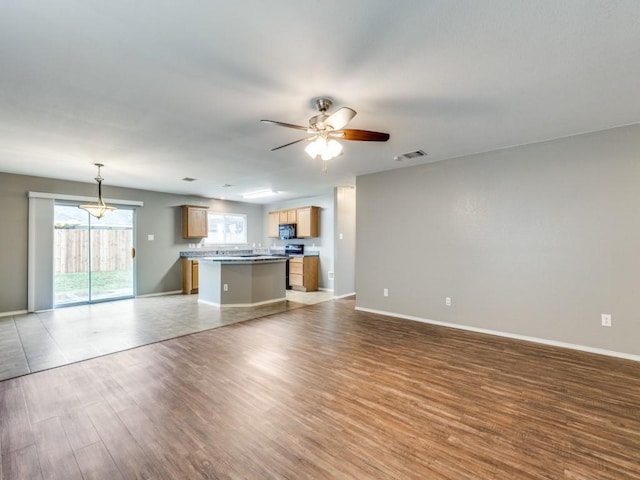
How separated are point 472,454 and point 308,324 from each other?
290 cm

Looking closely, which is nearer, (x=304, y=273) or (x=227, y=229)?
(x=304, y=273)

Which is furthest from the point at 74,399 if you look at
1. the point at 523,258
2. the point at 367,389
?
the point at 523,258

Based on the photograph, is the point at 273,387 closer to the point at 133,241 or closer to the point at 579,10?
the point at 579,10

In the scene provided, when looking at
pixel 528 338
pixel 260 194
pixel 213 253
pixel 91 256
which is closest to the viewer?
pixel 528 338

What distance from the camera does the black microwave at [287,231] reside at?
7984 millimetres

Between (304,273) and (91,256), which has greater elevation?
(91,256)

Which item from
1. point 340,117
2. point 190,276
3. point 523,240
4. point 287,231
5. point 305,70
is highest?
point 305,70

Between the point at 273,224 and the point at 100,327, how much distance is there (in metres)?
5.01

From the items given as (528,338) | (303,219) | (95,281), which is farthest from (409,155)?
(95,281)

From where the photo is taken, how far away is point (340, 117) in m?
2.19

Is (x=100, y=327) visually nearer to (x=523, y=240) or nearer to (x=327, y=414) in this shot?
(x=327, y=414)

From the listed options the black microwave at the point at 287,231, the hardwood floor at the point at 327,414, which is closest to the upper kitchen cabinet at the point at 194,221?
the black microwave at the point at 287,231

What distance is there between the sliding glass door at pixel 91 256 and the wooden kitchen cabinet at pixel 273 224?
347cm

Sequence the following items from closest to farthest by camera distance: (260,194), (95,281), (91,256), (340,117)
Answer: (340,117) → (91,256) → (95,281) → (260,194)
